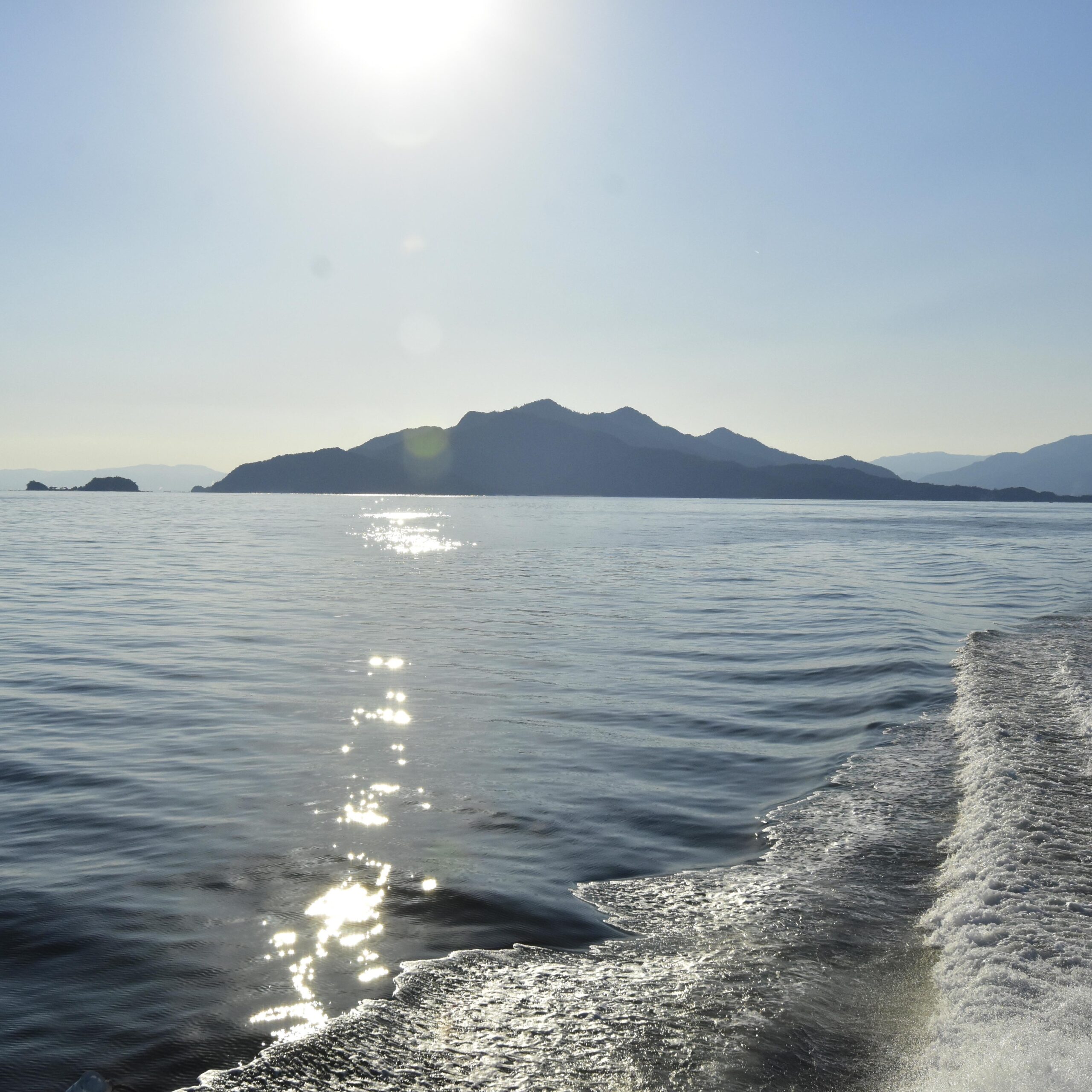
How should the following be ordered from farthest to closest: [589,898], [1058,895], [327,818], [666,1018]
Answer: [327,818] < [589,898] < [1058,895] < [666,1018]

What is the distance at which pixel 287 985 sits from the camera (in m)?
5.57

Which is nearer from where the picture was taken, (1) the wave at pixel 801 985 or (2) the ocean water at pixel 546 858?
(1) the wave at pixel 801 985

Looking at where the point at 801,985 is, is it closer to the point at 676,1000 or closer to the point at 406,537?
the point at 676,1000

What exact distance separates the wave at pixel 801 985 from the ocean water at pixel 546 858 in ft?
0.09

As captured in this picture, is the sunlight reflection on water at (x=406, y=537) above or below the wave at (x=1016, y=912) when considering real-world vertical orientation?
above

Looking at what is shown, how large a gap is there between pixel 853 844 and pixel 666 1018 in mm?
3808

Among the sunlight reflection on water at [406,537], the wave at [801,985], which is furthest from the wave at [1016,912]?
the sunlight reflection on water at [406,537]

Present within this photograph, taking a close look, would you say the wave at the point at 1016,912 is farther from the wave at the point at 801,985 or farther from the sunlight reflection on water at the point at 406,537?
the sunlight reflection on water at the point at 406,537

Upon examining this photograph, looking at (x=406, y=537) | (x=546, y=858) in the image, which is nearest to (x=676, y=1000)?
(x=546, y=858)

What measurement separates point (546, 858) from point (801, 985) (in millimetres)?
2948

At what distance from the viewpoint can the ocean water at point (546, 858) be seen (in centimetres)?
485

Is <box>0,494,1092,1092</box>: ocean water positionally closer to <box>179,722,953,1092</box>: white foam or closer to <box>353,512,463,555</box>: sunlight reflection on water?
<box>179,722,953,1092</box>: white foam

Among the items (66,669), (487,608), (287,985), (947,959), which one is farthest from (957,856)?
(487,608)

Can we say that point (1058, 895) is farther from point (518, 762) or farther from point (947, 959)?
point (518, 762)
